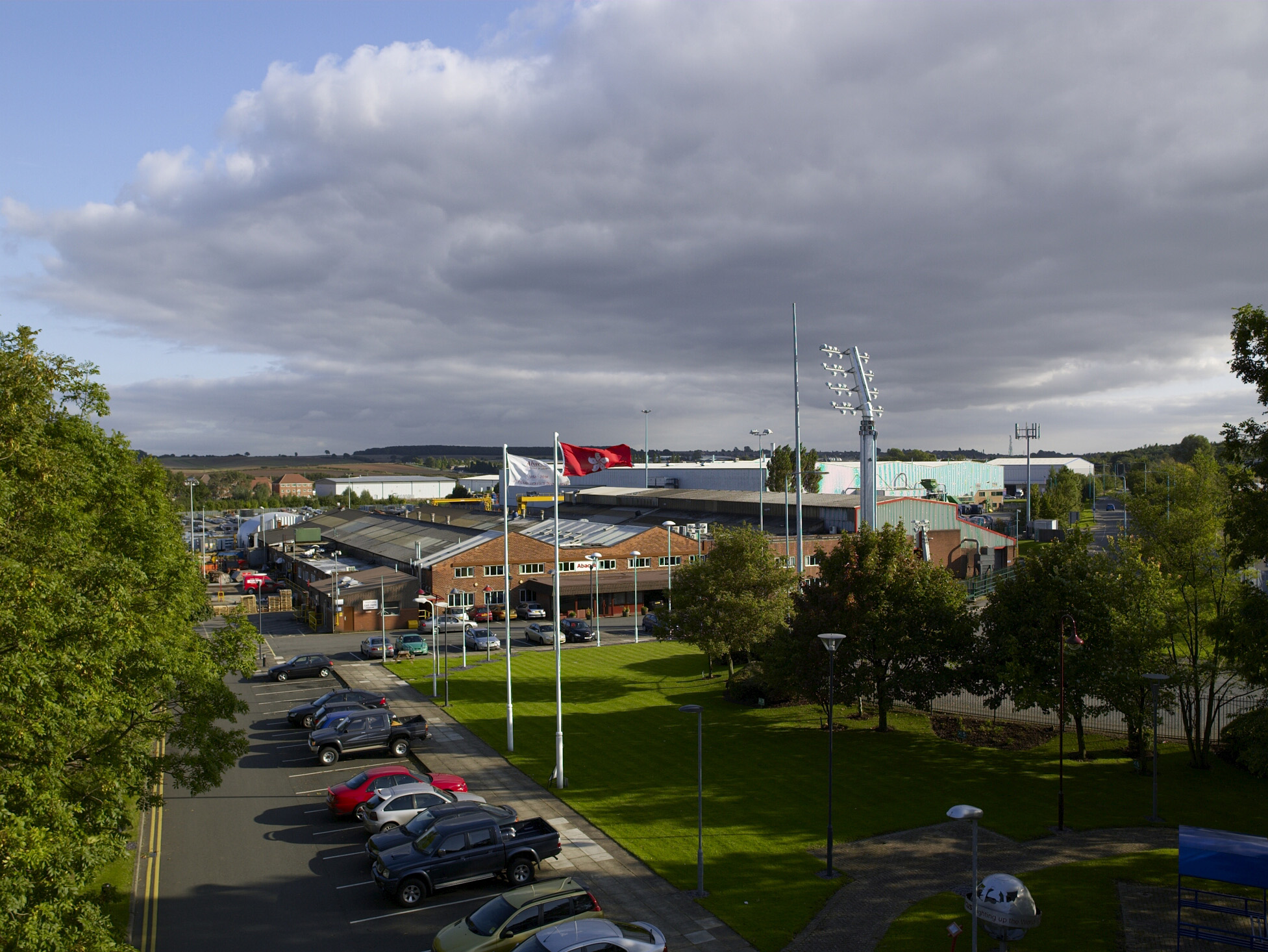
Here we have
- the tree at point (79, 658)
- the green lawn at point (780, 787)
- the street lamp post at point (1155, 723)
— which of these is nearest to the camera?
the tree at point (79, 658)

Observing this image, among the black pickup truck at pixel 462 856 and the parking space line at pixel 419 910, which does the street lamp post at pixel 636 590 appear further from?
the parking space line at pixel 419 910

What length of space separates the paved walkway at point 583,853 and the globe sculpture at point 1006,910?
16.8 ft

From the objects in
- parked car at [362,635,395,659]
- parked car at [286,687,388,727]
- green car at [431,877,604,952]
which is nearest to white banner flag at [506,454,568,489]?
green car at [431,877,604,952]

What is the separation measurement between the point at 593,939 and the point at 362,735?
64.6ft

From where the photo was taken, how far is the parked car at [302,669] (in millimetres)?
46344

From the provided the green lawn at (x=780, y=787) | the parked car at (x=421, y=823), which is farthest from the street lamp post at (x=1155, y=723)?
the parked car at (x=421, y=823)

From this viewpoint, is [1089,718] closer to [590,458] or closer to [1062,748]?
[1062,748]

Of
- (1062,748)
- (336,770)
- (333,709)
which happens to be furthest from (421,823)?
(1062,748)

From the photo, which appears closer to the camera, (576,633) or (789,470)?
(576,633)

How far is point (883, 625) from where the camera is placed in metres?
32.6

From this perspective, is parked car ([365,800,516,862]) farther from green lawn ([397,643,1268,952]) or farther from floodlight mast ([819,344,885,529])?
floodlight mast ([819,344,885,529])

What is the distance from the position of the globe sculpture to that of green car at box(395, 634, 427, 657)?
41786mm

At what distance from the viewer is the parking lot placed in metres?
18.6

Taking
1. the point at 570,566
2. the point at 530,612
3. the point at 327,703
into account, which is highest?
the point at 570,566
